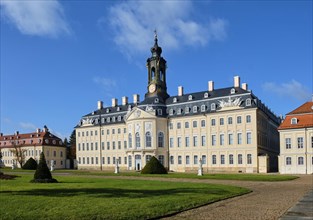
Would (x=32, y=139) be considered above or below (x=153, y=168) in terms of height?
above

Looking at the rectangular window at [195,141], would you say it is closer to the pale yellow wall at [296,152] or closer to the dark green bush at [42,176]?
the pale yellow wall at [296,152]

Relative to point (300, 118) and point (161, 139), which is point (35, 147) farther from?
point (300, 118)

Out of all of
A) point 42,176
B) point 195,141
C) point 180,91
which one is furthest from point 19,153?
point 42,176

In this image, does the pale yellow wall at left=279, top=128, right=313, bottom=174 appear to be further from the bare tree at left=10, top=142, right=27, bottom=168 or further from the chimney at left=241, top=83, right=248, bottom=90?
the bare tree at left=10, top=142, right=27, bottom=168

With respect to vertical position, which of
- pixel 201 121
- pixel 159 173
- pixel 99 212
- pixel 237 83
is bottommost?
pixel 159 173

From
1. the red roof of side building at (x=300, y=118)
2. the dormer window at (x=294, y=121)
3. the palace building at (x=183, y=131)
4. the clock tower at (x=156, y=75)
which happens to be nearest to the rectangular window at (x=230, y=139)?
the palace building at (x=183, y=131)

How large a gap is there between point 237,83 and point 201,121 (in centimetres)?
847

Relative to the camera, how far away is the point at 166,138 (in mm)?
63562

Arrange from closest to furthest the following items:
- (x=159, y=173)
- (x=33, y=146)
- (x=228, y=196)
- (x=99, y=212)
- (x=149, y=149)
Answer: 1. (x=99, y=212)
2. (x=228, y=196)
3. (x=159, y=173)
4. (x=149, y=149)
5. (x=33, y=146)

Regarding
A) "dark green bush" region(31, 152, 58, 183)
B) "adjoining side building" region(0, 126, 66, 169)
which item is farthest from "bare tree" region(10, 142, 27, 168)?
"dark green bush" region(31, 152, 58, 183)

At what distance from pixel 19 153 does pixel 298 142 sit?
216ft

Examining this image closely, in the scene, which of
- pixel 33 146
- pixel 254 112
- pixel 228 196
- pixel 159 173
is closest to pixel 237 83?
pixel 254 112

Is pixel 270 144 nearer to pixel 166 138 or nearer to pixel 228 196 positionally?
pixel 166 138

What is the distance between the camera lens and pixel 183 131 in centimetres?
6166
